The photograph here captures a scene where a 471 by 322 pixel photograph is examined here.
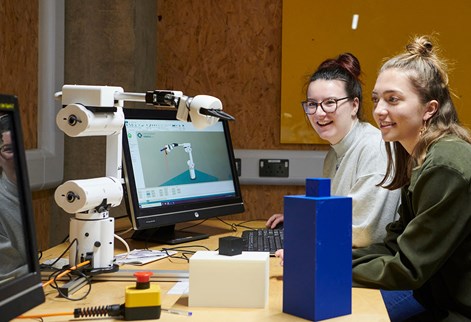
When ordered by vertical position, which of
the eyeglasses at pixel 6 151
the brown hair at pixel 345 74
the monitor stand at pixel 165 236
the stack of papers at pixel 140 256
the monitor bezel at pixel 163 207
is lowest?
the monitor stand at pixel 165 236

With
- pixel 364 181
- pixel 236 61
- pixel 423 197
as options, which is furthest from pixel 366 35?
pixel 423 197

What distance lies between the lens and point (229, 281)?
1267 mm

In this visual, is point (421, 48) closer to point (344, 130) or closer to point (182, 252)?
point (344, 130)

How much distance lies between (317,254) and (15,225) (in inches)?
21.6

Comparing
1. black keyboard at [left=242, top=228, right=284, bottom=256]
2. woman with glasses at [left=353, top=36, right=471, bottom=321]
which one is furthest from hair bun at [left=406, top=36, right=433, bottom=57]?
black keyboard at [left=242, top=228, right=284, bottom=256]

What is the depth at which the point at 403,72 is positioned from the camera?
1814 millimetres

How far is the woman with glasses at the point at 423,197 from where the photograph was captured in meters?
1.53

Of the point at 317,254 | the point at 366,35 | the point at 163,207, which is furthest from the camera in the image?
the point at 366,35

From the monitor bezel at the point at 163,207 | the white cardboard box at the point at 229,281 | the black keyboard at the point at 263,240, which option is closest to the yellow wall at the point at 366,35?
the monitor bezel at the point at 163,207

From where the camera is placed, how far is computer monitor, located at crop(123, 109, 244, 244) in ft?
6.40

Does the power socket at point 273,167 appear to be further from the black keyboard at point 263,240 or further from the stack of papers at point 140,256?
the stack of papers at point 140,256

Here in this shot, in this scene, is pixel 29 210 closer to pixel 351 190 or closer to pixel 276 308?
pixel 276 308

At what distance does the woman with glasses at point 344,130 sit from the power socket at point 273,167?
0.53m

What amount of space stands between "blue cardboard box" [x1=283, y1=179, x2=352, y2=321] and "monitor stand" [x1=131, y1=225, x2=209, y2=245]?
85 cm
